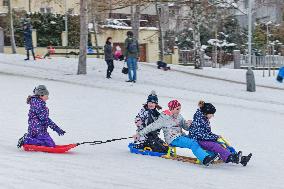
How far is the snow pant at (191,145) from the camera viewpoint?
931cm

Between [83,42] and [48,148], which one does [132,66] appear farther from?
[48,148]

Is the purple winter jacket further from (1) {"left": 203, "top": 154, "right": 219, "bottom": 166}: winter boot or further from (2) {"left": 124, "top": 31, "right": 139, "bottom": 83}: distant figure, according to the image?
(2) {"left": 124, "top": 31, "right": 139, "bottom": 83}: distant figure

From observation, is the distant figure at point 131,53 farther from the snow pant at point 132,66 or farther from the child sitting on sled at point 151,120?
the child sitting on sled at point 151,120

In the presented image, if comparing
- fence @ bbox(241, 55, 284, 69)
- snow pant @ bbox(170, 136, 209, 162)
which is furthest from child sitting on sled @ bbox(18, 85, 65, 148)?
fence @ bbox(241, 55, 284, 69)

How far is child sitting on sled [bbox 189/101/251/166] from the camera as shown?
9.50 metres

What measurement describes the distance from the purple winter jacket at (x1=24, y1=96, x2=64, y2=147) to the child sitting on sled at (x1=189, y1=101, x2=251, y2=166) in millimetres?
2151

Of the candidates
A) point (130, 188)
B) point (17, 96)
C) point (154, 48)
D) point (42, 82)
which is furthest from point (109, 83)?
point (154, 48)

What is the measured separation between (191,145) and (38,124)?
2451mm

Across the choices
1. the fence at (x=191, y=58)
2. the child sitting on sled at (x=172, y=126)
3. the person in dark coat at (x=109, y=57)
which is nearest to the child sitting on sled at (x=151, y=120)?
the child sitting on sled at (x=172, y=126)

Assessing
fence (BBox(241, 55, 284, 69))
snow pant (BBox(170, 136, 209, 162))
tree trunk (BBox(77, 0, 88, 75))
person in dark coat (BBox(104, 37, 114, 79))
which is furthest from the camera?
fence (BBox(241, 55, 284, 69))

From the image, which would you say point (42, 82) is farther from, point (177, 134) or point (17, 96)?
point (177, 134)

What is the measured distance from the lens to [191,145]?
31.0 ft

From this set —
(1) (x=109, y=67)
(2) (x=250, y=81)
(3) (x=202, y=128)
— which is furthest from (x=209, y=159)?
(1) (x=109, y=67)

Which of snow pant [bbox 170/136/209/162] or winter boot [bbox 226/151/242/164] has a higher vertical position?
snow pant [bbox 170/136/209/162]
